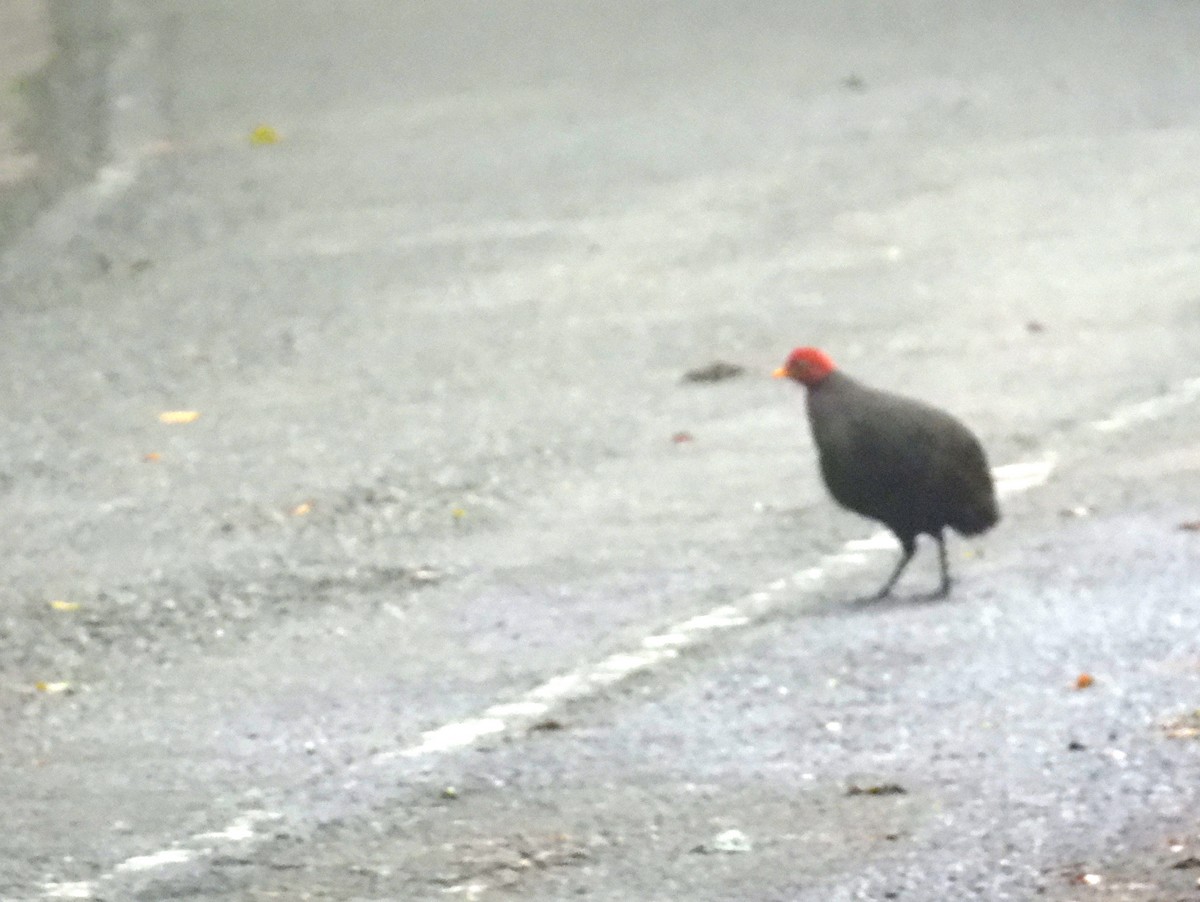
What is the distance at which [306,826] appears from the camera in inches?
218

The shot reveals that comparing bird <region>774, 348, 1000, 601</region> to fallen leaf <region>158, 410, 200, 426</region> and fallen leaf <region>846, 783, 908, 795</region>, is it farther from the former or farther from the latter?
fallen leaf <region>158, 410, 200, 426</region>

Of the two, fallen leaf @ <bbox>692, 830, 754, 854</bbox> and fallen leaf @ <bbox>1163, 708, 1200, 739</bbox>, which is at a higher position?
fallen leaf @ <bbox>692, 830, 754, 854</bbox>

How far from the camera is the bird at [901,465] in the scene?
291 inches

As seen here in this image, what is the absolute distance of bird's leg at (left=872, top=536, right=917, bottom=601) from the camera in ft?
24.6

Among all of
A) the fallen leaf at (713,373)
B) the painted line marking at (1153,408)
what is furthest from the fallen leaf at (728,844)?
the fallen leaf at (713,373)

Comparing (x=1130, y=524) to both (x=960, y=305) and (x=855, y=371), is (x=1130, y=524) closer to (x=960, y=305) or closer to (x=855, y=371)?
(x=855, y=371)

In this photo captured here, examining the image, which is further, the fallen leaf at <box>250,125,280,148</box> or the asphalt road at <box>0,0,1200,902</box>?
the fallen leaf at <box>250,125,280,148</box>

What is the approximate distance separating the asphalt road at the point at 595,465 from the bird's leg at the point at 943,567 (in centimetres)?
11

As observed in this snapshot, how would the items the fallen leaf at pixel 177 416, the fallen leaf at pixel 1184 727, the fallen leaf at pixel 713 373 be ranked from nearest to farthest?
1. the fallen leaf at pixel 1184 727
2. the fallen leaf at pixel 177 416
3. the fallen leaf at pixel 713 373

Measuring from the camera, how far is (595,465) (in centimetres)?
929

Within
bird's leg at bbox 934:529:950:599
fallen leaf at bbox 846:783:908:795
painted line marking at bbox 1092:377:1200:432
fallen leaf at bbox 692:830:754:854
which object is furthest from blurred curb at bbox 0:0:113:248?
fallen leaf at bbox 692:830:754:854

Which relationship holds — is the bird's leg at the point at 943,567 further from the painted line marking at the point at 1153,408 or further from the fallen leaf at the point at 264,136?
the fallen leaf at the point at 264,136

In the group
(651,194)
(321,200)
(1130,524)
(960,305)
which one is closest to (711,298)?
(960,305)

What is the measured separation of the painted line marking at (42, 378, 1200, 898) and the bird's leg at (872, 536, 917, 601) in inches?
9.4
